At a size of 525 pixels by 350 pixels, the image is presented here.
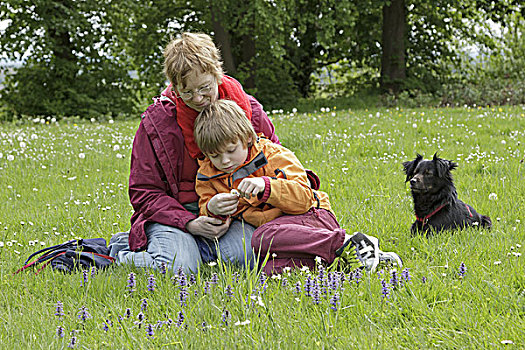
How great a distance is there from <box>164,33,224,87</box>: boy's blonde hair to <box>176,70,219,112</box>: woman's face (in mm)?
31

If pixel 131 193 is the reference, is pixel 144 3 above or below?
above

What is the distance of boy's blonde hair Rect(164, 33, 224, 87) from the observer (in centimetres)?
365

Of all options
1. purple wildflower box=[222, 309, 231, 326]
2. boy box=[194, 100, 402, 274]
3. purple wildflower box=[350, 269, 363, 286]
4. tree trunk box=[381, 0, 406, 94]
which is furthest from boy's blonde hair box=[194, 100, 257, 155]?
tree trunk box=[381, 0, 406, 94]

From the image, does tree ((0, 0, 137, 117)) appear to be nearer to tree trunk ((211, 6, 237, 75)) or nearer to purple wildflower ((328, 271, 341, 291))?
tree trunk ((211, 6, 237, 75))

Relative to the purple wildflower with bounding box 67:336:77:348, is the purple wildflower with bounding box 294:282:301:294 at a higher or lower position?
higher

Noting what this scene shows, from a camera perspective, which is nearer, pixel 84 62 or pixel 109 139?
pixel 109 139

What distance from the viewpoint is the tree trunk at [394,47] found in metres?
19.1

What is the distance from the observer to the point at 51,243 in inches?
183

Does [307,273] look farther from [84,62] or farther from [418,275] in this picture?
[84,62]

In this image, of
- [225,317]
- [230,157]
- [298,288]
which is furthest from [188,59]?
[225,317]

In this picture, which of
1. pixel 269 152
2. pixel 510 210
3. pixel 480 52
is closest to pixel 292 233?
pixel 269 152

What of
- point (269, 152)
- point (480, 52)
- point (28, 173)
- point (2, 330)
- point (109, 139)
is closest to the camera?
point (2, 330)

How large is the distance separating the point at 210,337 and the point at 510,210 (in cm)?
338

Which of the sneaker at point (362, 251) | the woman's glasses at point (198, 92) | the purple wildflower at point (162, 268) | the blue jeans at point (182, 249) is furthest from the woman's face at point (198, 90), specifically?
the sneaker at point (362, 251)
